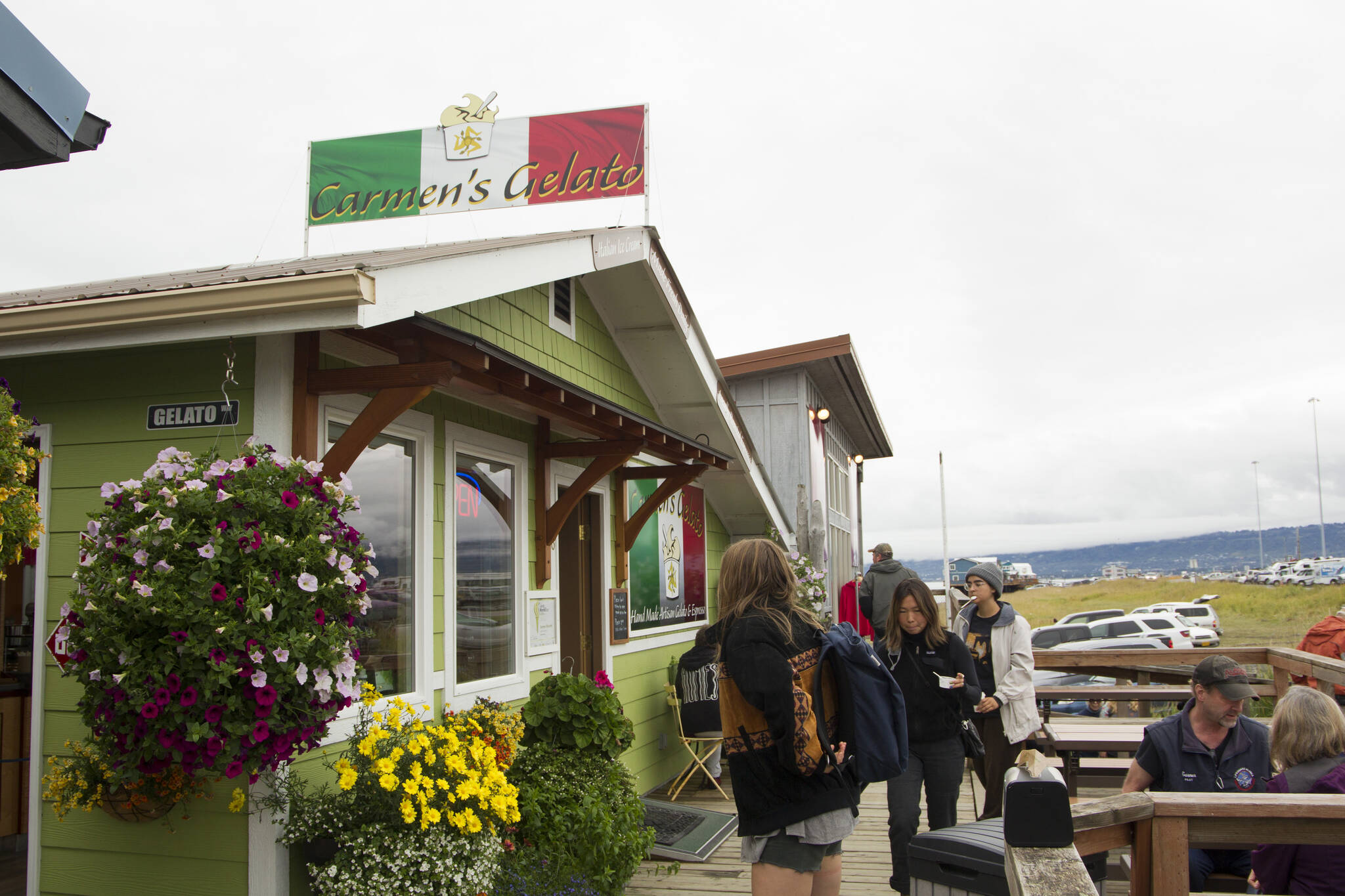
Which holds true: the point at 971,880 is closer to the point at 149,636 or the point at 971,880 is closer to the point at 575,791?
the point at 575,791

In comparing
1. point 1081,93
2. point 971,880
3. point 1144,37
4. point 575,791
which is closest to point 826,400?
point 1081,93

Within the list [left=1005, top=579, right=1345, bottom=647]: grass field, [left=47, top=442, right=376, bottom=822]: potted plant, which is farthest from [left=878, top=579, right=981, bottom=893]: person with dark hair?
[left=1005, top=579, right=1345, bottom=647]: grass field

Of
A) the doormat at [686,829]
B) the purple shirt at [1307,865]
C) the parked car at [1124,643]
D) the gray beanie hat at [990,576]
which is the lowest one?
the parked car at [1124,643]

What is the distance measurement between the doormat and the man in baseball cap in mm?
2511

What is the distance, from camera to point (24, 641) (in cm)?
594

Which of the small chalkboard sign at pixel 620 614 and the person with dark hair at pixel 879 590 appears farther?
the person with dark hair at pixel 879 590

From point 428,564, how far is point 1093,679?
16.0 metres

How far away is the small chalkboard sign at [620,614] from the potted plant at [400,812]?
328cm

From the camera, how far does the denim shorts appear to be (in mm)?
3326

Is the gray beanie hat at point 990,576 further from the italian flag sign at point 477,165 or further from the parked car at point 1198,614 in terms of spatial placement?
the parked car at point 1198,614

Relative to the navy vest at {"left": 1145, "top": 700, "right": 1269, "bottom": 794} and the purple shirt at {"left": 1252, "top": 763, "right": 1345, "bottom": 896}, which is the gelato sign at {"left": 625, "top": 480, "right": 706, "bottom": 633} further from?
the purple shirt at {"left": 1252, "top": 763, "right": 1345, "bottom": 896}

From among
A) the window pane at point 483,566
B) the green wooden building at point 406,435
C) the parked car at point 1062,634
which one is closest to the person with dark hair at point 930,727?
the green wooden building at point 406,435

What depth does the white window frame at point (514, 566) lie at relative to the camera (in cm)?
534

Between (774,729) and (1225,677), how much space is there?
2.26m
